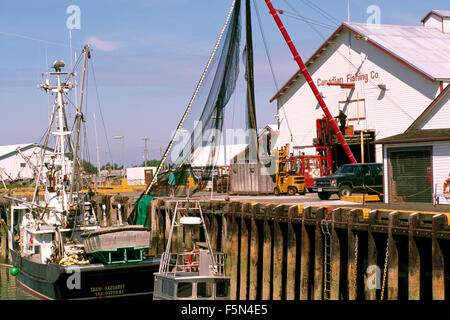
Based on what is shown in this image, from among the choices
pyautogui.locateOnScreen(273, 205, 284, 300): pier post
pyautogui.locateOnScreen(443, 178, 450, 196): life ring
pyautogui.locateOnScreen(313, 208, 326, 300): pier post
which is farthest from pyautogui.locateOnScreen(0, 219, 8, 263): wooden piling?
pyautogui.locateOnScreen(443, 178, 450, 196): life ring

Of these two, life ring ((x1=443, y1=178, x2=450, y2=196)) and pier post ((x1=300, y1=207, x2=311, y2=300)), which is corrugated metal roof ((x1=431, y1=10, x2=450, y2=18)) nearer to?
life ring ((x1=443, y1=178, x2=450, y2=196))

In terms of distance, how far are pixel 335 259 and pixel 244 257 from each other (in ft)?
21.0

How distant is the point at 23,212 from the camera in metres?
39.9

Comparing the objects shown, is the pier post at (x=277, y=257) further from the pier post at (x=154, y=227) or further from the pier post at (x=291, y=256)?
the pier post at (x=154, y=227)

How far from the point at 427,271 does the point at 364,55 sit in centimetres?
3151

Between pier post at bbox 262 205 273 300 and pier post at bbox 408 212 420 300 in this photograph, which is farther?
pier post at bbox 262 205 273 300

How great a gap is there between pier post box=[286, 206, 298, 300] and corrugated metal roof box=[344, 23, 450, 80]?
947 inches

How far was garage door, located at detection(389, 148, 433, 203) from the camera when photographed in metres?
30.0

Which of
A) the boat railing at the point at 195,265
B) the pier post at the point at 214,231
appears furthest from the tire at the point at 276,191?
the boat railing at the point at 195,265

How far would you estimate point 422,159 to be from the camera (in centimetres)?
3019

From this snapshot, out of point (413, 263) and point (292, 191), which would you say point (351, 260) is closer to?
point (413, 263)
